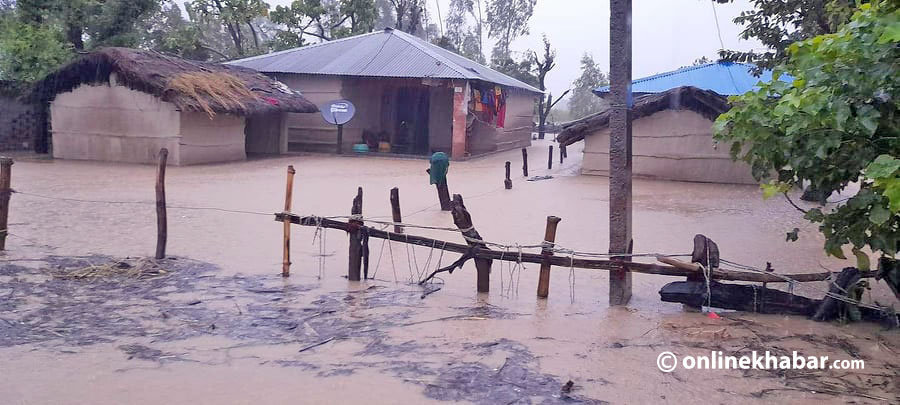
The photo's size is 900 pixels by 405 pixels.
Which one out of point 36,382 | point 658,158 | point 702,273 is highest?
point 658,158

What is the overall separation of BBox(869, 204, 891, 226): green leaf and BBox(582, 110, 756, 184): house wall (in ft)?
35.8

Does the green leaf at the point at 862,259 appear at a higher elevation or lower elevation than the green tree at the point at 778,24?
lower

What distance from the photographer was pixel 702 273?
19.0 ft

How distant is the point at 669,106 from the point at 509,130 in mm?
10992

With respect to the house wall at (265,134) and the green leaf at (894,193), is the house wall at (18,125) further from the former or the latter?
the green leaf at (894,193)

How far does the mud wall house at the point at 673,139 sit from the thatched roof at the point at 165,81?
776 centimetres

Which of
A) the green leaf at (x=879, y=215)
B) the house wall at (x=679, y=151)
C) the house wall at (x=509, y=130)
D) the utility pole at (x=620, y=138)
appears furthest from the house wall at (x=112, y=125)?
the green leaf at (x=879, y=215)

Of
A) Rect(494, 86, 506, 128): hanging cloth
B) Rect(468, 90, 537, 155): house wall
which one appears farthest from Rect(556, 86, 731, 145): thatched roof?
Rect(494, 86, 506, 128): hanging cloth

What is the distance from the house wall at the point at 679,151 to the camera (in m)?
15.1

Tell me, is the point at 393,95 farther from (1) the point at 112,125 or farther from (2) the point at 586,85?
(2) the point at 586,85

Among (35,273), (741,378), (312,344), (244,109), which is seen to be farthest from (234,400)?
(244,109)

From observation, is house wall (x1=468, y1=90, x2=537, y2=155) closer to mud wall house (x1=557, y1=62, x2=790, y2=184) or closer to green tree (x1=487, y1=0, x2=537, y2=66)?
mud wall house (x1=557, y1=62, x2=790, y2=184)

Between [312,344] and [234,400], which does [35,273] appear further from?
[234,400]

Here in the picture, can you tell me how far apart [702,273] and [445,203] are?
6.25m
